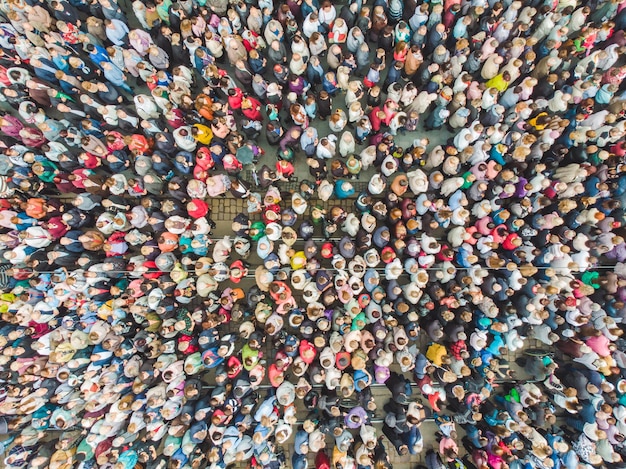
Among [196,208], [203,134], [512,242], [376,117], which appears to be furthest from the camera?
[376,117]

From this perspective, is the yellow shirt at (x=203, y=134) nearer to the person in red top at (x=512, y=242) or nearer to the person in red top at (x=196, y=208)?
the person in red top at (x=196, y=208)

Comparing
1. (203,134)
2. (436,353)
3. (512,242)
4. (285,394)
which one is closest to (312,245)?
(285,394)

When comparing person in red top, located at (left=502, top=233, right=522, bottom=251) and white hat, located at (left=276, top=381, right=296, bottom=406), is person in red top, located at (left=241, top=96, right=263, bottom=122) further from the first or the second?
person in red top, located at (left=502, top=233, right=522, bottom=251)

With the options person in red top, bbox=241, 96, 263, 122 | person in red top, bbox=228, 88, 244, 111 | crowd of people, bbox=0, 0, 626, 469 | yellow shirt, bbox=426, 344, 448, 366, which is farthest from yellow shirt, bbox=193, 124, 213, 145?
yellow shirt, bbox=426, 344, 448, 366

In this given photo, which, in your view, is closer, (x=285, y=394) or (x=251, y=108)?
(x=285, y=394)

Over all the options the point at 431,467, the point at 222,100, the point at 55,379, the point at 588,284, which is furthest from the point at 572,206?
the point at 55,379

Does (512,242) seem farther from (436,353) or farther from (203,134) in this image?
(203,134)

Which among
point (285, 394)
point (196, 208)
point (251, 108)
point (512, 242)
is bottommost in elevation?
point (285, 394)

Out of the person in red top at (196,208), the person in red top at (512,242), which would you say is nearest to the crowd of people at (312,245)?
the person in red top at (196,208)
